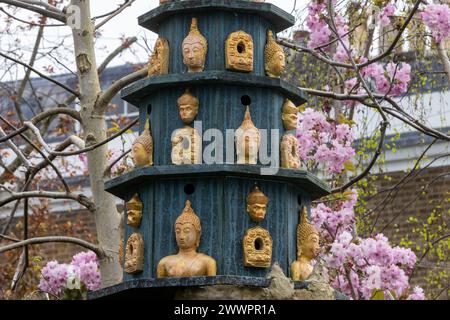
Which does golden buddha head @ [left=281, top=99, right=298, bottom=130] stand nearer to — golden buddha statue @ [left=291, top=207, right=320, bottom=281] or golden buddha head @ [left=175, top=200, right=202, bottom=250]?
golden buddha statue @ [left=291, top=207, right=320, bottom=281]

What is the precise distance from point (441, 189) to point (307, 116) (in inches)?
211

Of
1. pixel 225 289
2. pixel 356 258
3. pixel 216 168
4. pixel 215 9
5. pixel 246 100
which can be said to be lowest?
pixel 225 289

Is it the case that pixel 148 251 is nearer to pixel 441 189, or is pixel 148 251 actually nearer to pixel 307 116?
pixel 307 116

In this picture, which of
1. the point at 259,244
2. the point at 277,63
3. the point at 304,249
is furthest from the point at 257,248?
the point at 277,63

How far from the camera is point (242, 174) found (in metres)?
8.43

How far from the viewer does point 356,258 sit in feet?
37.3

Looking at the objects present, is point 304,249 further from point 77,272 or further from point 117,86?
point 77,272

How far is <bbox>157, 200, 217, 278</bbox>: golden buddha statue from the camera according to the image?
26.8 ft

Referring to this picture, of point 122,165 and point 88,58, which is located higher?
point 88,58

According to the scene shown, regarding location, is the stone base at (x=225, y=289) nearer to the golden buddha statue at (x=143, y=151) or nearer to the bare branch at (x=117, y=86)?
the golden buddha statue at (x=143, y=151)

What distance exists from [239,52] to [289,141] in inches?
26.5
